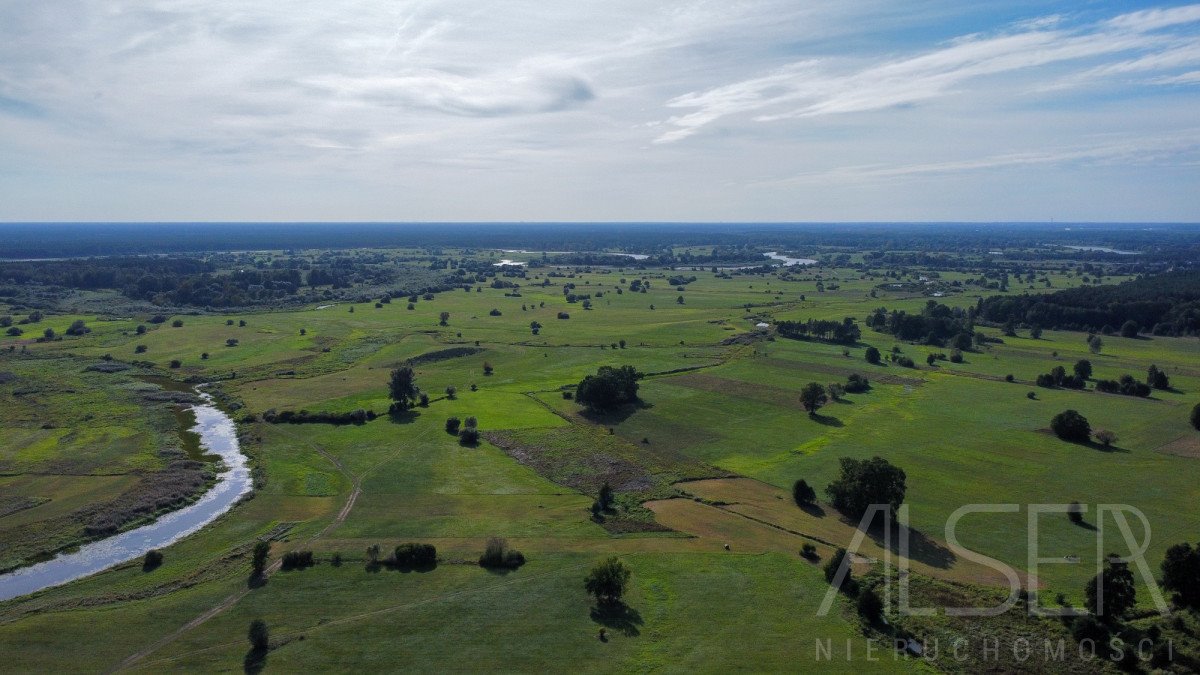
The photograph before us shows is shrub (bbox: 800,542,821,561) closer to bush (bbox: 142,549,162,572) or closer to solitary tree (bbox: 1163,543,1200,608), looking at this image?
solitary tree (bbox: 1163,543,1200,608)

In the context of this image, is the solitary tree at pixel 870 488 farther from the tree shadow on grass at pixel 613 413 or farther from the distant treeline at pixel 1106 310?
the distant treeline at pixel 1106 310

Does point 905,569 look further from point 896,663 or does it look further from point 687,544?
point 687,544

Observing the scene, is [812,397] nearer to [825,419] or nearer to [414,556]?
[825,419]

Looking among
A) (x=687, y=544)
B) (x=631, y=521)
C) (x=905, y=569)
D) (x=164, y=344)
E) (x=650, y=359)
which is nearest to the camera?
(x=905, y=569)

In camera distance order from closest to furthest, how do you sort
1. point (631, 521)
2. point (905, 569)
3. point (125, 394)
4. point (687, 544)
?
point (905, 569), point (687, 544), point (631, 521), point (125, 394)

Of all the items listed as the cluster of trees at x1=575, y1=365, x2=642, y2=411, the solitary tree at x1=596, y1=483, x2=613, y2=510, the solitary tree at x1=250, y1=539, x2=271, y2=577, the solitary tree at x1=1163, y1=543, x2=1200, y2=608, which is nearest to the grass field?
the solitary tree at x1=250, y1=539, x2=271, y2=577

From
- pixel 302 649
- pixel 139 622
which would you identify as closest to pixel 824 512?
pixel 302 649
